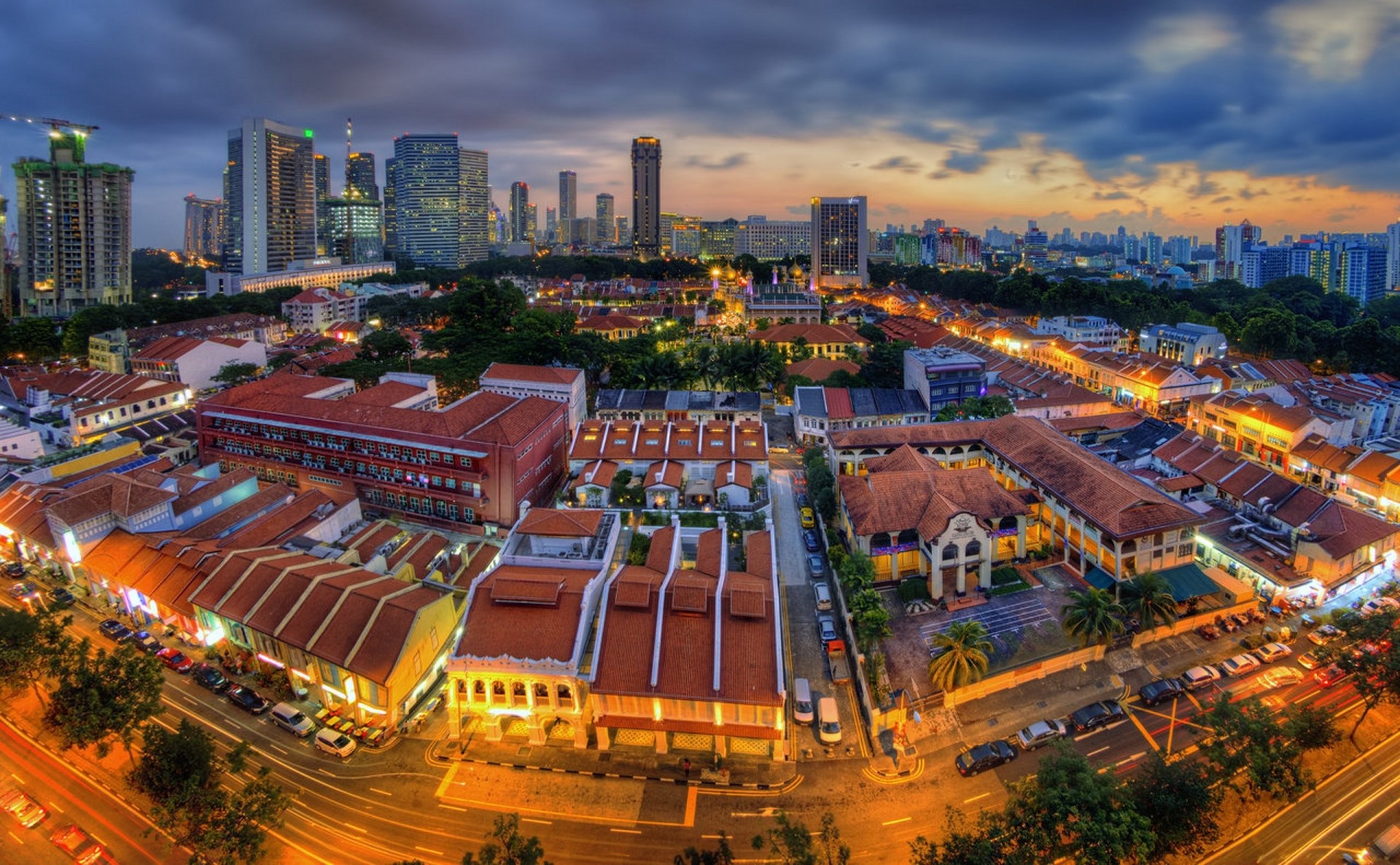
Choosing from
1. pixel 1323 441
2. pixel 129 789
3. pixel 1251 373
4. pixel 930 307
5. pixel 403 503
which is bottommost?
pixel 129 789

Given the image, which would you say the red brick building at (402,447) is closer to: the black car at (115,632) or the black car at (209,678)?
the black car at (115,632)

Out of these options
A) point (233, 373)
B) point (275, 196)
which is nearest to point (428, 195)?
point (275, 196)

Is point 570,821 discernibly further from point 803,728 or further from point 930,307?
point 930,307

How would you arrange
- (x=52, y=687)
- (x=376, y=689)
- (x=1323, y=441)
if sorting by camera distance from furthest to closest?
(x=1323, y=441)
(x=52, y=687)
(x=376, y=689)

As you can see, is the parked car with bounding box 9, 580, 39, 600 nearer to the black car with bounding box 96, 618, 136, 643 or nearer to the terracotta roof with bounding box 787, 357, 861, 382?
the black car with bounding box 96, 618, 136, 643

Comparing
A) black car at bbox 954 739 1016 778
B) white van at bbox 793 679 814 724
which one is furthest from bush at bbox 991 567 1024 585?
white van at bbox 793 679 814 724

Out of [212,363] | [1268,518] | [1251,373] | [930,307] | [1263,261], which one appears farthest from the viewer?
[1263,261]

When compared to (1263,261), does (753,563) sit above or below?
below

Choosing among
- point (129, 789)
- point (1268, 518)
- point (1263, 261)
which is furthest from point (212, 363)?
point (1263, 261)
